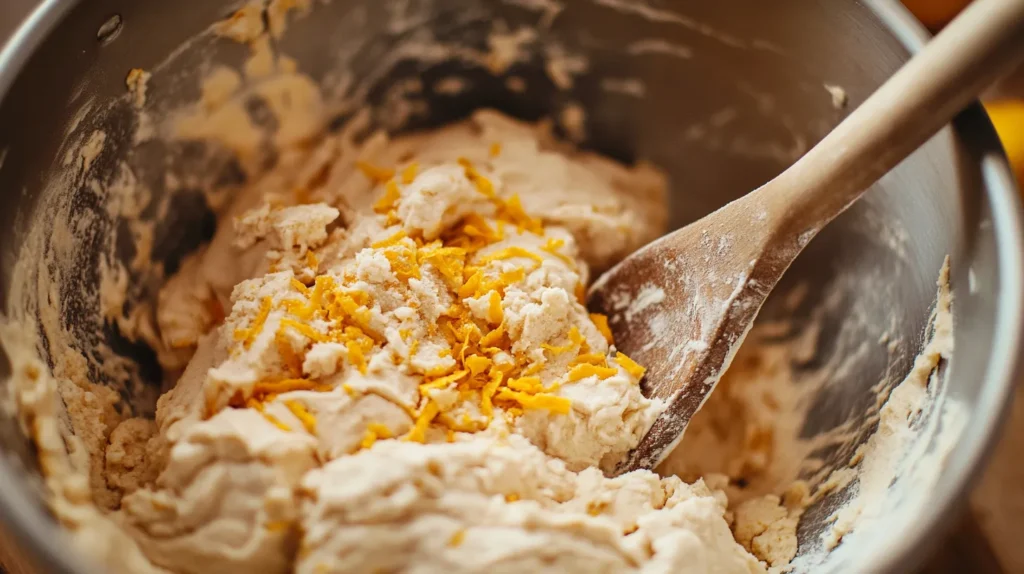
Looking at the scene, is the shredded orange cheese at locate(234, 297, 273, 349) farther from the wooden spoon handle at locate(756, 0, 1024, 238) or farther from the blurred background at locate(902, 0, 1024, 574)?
the blurred background at locate(902, 0, 1024, 574)

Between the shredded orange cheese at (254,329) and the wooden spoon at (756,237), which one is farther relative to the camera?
the shredded orange cheese at (254,329)

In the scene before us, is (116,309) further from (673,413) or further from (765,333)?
(765,333)

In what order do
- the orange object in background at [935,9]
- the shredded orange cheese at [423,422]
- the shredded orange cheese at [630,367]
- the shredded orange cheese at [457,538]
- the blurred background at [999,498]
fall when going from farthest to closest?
1. the orange object in background at [935,9]
2. the blurred background at [999,498]
3. the shredded orange cheese at [630,367]
4. the shredded orange cheese at [423,422]
5. the shredded orange cheese at [457,538]

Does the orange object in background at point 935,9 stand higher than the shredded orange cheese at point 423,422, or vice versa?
the orange object in background at point 935,9

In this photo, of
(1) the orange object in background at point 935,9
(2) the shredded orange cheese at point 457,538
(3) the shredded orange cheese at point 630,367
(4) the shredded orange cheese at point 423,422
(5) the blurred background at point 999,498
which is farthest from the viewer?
(1) the orange object in background at point 935,9

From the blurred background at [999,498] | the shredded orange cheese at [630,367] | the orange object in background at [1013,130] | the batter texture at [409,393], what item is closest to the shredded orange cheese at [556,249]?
the batter texture at [409,393]

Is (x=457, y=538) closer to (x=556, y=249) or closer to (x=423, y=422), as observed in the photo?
(x=423, y=422)

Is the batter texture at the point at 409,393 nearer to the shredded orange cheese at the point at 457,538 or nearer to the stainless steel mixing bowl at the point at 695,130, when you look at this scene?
the shredded orange cheese at the point at 457,538

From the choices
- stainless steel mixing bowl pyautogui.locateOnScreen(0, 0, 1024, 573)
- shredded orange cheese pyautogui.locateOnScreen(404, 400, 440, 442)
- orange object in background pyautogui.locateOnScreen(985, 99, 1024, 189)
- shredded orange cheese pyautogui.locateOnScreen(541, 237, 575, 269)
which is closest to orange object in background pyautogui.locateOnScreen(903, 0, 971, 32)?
orange object in background pyautogui.locateOnScreen(985, 99, 1024, 189)

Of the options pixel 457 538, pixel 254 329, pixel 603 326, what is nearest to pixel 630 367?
pixel 603 326
